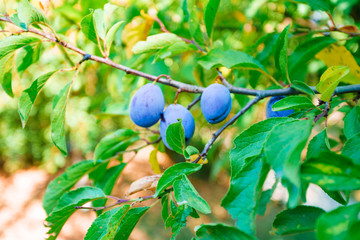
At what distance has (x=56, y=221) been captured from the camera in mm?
570

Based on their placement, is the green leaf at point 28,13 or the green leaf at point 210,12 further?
the green leaf at point 210,12

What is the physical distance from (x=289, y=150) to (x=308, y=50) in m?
0.48

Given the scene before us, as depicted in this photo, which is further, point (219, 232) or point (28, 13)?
point (28, 13)

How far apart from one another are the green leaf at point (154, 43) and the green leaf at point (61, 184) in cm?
35

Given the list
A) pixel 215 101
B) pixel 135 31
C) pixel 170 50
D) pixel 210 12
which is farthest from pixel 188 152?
pixel 135 31

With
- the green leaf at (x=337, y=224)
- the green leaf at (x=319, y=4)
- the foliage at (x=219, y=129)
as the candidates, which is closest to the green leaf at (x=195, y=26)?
the foliage at (x=219, y=129)

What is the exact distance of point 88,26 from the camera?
0.63m

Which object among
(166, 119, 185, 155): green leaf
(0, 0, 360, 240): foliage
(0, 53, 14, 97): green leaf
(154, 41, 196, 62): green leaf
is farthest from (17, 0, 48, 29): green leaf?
(166, 119, 185, 155): green leaf

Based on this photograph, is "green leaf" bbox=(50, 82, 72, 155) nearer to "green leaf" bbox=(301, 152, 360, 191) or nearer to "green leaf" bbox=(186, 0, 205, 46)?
"green leaf" bbox=(186, 0, 205, 46)

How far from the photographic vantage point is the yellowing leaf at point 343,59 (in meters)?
0.64

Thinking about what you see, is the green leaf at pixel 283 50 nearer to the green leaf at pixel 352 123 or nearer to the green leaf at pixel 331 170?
the green leaf at pixel 352 123

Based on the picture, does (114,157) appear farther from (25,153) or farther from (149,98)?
(25,153)

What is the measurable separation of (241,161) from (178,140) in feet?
0.40

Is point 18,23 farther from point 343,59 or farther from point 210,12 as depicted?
point 343,59
